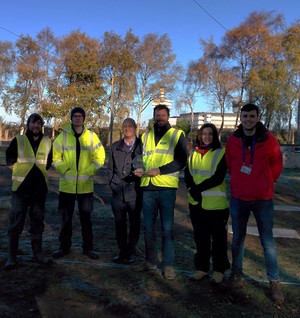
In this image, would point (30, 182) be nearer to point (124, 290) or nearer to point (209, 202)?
point (124, 290)

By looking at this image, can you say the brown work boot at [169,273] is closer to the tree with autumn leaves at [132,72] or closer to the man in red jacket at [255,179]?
A: the man in red jacket at [255,179]

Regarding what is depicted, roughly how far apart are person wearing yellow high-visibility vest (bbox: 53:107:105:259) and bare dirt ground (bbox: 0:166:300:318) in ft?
0.99

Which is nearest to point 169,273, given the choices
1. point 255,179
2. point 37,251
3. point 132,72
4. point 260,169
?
point 255,179

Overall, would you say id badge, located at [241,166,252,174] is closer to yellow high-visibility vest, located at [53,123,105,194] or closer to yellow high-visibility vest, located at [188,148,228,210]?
yellow high-visibility vest, located at [188,148,228,210]

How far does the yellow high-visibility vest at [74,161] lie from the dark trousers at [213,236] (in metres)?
1.47

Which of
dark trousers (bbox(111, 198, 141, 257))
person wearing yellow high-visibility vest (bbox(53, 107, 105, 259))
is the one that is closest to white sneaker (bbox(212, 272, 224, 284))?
dark trousers (bbox(111, 198, 141, 257))

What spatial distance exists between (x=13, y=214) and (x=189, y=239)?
2.85 meters

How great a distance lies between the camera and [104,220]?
288 inches

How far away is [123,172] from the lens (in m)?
4.79

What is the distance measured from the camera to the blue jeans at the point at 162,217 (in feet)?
14.4

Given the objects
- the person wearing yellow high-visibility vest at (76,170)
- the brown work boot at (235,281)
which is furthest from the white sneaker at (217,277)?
the person wearing yellow high-visibility vest at (76,170)

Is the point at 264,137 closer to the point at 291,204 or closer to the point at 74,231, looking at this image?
the point at 74,231

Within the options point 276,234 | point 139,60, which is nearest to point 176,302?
point 276,234

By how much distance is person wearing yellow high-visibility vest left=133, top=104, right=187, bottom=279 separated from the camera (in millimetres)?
4375
